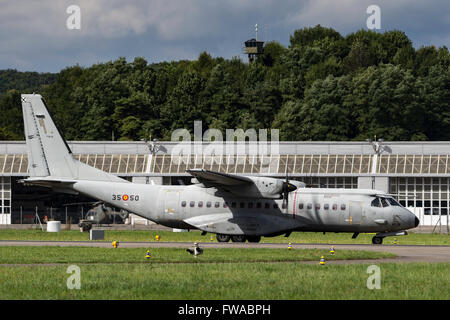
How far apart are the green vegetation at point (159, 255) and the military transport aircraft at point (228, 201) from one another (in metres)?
5.45

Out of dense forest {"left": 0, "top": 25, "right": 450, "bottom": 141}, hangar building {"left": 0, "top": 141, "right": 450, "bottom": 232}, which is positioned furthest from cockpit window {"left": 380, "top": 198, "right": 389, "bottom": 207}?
dense forest {"left": 0, "top": 25, "right": 450, "bottom": 141}

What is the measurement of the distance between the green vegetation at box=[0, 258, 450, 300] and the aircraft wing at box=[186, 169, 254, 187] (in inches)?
439

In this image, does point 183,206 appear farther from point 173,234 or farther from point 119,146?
point 119,146

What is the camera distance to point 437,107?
12312 cm

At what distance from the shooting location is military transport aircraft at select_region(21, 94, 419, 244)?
149ft

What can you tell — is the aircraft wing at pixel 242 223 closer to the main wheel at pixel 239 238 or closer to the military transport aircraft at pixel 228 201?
the military transport aircraft at pixel 228 201

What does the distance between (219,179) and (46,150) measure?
1233cm

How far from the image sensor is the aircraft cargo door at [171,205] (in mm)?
46938

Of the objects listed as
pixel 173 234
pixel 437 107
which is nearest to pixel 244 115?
pixel 437 107

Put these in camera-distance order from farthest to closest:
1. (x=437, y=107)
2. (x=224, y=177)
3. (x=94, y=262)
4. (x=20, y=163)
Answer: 1. (x=437, y=107)
2. (x=20, y=163)
3. (x=224, y=177)
4. (x=94, y=262)

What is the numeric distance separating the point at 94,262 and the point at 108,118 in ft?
326

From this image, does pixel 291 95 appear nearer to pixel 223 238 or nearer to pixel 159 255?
pixel 223 238

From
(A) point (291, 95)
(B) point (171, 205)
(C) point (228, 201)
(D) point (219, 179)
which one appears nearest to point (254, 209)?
(C) point (228, 201)

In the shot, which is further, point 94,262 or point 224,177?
point 224,177
